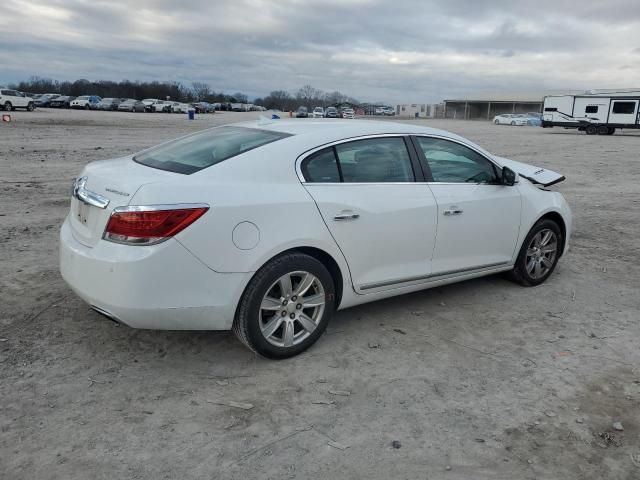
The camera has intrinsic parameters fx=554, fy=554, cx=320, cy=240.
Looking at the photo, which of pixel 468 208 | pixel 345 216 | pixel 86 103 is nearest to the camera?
pixel 345 216

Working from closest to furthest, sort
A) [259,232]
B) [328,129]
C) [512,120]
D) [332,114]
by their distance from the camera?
1. [259,232]
2. [328,129]
3. [332,114]
4. [512,120]

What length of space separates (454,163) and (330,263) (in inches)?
64.8

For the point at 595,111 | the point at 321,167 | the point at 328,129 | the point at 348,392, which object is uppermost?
the point at 595,111

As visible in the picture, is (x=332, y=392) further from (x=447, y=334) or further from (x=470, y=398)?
(x=447, y=334)

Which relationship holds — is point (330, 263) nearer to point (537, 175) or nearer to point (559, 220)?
point (559, 220)

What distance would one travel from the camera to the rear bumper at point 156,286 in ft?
10.9

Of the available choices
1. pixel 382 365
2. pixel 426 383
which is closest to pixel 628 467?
pixel 426 383

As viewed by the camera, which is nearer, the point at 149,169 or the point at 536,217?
the point at 149,169

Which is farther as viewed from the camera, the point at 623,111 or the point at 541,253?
the point at 623,111

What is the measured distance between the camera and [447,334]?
4496 millimetres

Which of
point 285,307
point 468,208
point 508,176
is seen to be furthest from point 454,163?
point 285,307

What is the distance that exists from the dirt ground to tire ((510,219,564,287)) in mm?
140

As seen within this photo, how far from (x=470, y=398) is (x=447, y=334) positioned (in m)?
0.99

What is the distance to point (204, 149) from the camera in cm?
417
